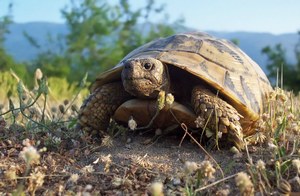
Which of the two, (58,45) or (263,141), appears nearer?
(263,141)

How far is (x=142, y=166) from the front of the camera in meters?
2.55

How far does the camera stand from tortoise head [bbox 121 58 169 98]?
310cm

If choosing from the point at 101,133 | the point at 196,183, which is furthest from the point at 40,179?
the point at 101,133

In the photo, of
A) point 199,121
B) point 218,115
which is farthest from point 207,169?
point 218,115

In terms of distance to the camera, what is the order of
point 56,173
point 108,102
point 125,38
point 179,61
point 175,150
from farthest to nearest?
point 125,38, point 108,102, point 179,61, point 175,150, point 56,173

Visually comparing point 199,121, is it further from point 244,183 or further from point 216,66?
point 244,183

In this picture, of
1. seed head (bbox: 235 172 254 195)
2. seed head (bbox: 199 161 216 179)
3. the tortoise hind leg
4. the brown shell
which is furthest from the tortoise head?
seed head (bbox: 235 172 254 195)

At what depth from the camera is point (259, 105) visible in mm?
3451

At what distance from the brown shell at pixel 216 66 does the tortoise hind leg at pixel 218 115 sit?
0.11 meters

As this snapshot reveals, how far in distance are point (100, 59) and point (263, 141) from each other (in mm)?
32251

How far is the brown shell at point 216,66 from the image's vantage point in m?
3.21

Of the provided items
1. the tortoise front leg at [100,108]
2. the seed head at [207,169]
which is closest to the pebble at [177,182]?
the seed head at [207,169]

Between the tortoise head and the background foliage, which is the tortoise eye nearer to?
the tortoise head

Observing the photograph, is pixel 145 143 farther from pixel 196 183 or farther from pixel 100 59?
pixel 100 59
